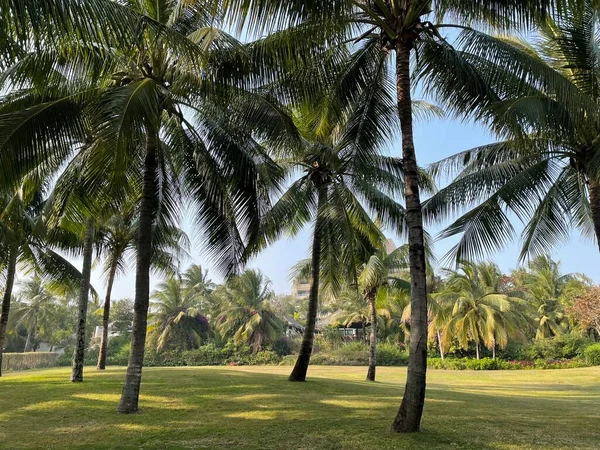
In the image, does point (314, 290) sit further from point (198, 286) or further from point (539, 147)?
point (198, 286)

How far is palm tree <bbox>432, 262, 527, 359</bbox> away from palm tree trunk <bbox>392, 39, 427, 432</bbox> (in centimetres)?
2544

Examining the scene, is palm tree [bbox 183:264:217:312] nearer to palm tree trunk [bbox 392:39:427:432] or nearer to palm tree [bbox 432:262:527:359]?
palm tree [bbox 432:262:527:359]

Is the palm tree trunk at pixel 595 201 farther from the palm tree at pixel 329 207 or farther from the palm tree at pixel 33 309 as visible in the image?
the palm tree at pixel 33 309

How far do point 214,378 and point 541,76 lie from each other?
1245cm

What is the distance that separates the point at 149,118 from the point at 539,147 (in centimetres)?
807

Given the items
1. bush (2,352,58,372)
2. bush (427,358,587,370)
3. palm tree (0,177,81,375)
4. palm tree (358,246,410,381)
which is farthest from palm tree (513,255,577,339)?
bush (2,352,58,372)

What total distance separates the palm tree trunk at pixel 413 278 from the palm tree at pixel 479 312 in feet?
83.5

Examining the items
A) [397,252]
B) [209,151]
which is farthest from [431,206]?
[397,252]

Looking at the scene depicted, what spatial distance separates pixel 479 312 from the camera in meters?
33.1

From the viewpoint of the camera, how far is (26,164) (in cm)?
783

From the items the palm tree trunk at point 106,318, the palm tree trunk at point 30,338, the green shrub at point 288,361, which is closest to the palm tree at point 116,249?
the palm tree trunk at point 106,318

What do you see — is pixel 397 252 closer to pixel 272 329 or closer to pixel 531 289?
pixel 272 329

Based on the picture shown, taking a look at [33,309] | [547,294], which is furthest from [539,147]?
[33,309]

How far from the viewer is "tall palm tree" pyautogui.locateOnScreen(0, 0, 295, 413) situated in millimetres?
7035
